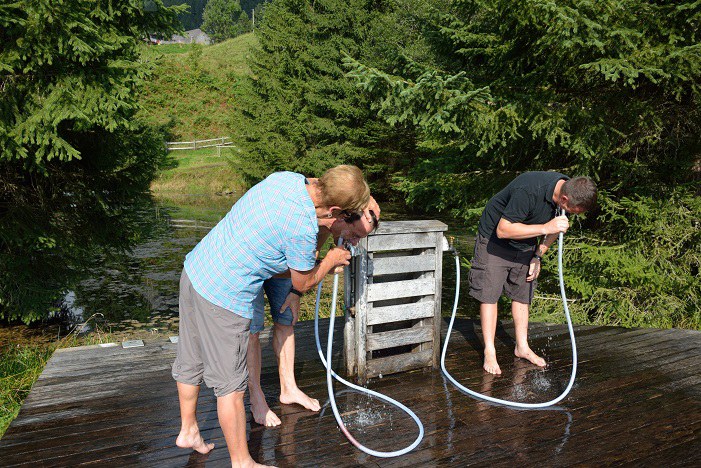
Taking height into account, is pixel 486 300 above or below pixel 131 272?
above

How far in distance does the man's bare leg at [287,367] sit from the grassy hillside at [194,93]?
98.7 feet

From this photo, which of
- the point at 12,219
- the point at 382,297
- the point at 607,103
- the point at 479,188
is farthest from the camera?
the point at 479,188

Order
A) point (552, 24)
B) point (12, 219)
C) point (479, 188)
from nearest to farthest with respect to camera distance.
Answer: point (552, 24)
point (12, 219)
point (479, 188)

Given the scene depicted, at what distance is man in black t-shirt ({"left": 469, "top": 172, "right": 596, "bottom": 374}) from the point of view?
3389 mm

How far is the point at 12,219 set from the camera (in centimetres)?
685

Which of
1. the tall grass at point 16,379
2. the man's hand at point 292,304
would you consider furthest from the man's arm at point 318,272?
the tall grass at point 16,379

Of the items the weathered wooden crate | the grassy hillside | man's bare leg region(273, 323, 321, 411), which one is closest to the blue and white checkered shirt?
man's bare leg region(273, 323, 321, 411)

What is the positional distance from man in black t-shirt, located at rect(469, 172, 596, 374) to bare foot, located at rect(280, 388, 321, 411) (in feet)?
4.11

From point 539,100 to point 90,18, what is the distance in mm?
5240

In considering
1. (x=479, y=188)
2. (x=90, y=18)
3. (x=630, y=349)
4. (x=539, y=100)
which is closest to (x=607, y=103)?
(x=539, y=100)

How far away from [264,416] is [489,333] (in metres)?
1.61

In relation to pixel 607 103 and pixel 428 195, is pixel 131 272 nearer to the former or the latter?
pixel 428 195

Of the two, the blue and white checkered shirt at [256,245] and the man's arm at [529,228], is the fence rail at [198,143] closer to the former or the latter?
the man's arm at [529,228]

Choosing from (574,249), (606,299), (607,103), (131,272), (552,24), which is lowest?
(131,272)
